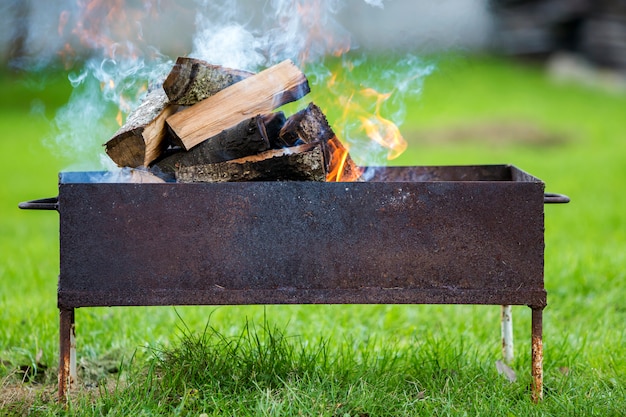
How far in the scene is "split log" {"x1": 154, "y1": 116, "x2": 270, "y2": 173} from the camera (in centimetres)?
276

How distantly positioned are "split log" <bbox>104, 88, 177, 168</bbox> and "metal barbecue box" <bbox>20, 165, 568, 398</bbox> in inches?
10.6

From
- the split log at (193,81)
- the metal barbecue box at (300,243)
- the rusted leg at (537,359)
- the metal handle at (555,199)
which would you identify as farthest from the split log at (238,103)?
the rusted leg at (537,359)

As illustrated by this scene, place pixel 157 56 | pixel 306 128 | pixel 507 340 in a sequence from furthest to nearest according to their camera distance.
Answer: pixel 157 56 < pixel 507 340 < pixel 306 128

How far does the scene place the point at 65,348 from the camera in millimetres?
2670

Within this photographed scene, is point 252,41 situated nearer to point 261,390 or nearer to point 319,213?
point 319,213

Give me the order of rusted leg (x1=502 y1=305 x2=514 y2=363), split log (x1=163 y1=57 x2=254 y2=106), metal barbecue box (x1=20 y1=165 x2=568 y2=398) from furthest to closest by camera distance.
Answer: rusted leg (x1=502 y1=305 x2=514 y2=363), split log (x1=163 y1=57 x2=254 y2=106), metal barbecue box (x1=20 y1=165 x2=568 y2=398)

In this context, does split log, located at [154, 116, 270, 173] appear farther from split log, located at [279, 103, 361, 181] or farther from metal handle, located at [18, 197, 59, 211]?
metal handle, located at [18, 197, 59, 211]

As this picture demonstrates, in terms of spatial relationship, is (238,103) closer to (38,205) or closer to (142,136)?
(142,136)

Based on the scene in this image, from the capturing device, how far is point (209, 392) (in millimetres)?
2785

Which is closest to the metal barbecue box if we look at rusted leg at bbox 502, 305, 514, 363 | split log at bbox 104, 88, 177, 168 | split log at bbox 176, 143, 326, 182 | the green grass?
split log at bbox 176, 143, 326, 182

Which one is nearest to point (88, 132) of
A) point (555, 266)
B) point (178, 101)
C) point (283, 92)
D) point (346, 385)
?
point (178, 101)

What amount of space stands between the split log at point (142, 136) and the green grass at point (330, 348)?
2.32 ft

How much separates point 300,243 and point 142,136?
2.35 ft

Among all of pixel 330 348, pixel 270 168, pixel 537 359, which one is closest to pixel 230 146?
pixel 270 168
